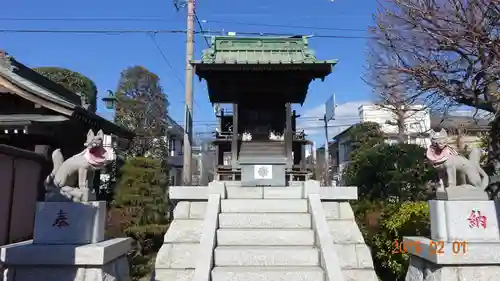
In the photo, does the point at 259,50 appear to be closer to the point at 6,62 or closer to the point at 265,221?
the point at 265,221

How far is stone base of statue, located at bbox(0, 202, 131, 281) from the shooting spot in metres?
4.57

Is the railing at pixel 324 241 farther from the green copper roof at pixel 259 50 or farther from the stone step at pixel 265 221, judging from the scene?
the green copper roof at pixel 259 50

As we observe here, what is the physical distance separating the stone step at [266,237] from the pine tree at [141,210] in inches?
124

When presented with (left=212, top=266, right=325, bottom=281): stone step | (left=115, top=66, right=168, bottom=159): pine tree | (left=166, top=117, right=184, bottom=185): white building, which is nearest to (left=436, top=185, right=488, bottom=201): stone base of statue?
(left=212, top=266, right=325, bottom=281): stone step

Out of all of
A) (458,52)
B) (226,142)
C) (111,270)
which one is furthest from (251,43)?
(111,270)

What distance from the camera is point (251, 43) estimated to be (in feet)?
42.1

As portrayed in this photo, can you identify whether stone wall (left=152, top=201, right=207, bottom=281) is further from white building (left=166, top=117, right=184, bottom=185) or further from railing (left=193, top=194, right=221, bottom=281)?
white building (left=166, top=117, right=184, bottom=185)

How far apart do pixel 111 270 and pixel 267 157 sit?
7.23 m

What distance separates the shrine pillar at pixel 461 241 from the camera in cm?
473

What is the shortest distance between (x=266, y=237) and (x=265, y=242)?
83 millimetres

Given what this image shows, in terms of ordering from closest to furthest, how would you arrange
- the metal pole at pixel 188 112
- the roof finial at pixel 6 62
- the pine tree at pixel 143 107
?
the roof finial at pixel 6 62, the metal pole at pixel 188 112, the pine tree at pixel 143 107

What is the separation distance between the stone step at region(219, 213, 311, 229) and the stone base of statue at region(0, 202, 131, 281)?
2.13m

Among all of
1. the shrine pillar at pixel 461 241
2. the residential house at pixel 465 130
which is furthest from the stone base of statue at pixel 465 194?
the residential house at pixel 465 130

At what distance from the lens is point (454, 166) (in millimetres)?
5090
